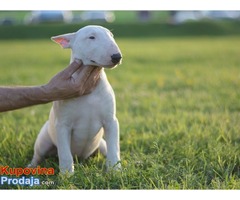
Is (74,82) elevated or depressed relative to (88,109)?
elevated

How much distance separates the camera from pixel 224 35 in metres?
6.32

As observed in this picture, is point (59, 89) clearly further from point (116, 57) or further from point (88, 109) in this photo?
point (116, 57)

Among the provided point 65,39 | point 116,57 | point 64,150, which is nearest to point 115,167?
point 64,150

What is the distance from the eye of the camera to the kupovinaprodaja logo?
2964mm

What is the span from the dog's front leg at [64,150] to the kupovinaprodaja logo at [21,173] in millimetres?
101

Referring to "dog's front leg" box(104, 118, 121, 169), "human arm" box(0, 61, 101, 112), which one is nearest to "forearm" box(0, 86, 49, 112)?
"human arm" box(0, 61, 101, 112)

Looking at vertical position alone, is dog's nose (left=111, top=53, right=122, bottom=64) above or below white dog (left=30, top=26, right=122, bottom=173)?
above

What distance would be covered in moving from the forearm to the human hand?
6cm

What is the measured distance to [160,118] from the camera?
427 centimetres

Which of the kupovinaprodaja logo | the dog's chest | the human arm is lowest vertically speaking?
the kupovinaprodaja logo

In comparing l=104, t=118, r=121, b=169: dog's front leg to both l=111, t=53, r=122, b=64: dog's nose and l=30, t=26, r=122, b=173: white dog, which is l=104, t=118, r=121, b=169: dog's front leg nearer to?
l=30, t=26, r=122, b=173: white dog

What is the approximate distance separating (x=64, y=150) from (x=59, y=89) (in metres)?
0.39

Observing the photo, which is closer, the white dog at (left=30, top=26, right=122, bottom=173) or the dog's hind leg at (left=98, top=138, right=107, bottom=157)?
the white dog at (left=30, top=26, right=122, bottom=173)
